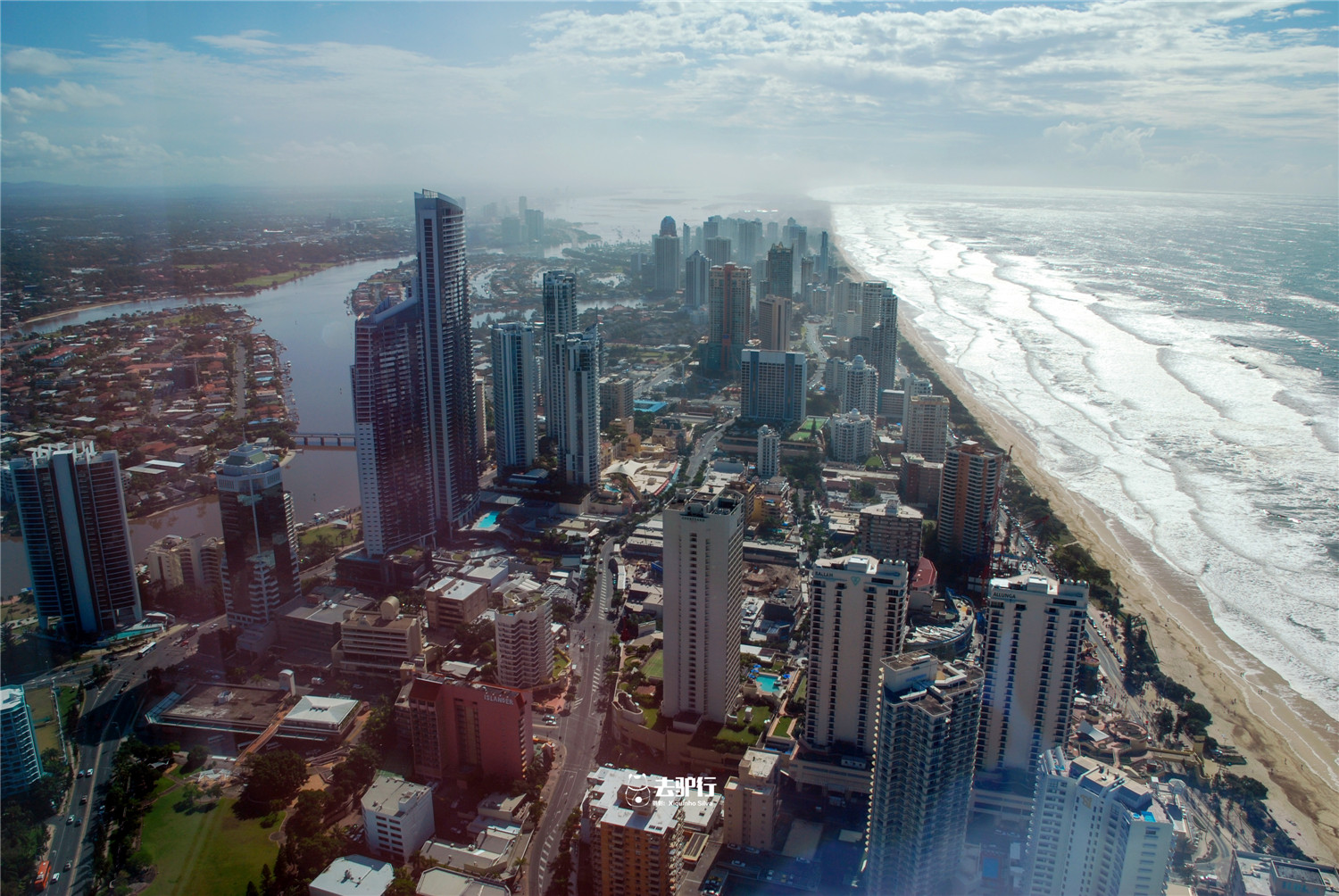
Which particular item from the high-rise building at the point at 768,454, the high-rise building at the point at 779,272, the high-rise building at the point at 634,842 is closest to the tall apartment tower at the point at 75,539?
the high-rise building at the point at 634,842

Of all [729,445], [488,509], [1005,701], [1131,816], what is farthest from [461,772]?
[729,445]

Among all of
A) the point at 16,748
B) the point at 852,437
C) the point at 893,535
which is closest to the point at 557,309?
the point at 852,437

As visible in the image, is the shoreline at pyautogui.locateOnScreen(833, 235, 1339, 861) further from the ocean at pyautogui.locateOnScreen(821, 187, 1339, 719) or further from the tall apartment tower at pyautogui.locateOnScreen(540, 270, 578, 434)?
the tall apartment tower at pyautogui.locateOnScreen(540, 270, 578, 434)

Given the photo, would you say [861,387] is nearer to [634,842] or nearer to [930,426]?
[930,426]

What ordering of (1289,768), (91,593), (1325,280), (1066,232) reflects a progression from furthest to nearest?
(1066,232)
(1325,280)
(91,593)
(1289,768)

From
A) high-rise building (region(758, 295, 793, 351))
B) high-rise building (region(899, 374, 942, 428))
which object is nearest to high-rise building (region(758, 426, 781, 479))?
high-rise building (region(899, 374, 942, 428))

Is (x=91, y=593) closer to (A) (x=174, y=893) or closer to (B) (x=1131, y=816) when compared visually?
(A) (x=174, y=893)
